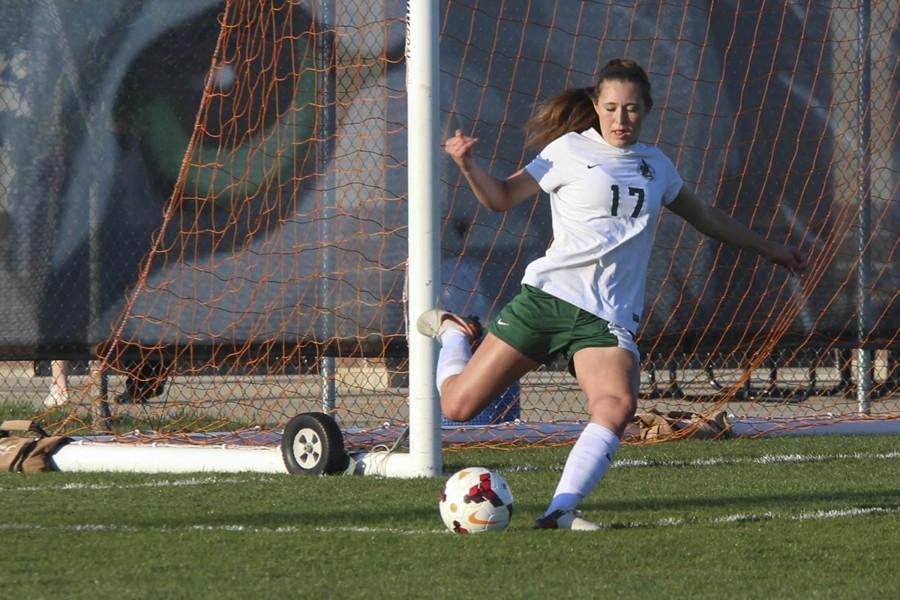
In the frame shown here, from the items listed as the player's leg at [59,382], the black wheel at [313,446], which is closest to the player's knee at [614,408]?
the black wheel at [313,446]

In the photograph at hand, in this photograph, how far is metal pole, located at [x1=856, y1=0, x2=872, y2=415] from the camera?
10.6m

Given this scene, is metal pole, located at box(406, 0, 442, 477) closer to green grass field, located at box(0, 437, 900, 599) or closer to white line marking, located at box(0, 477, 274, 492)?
green grass field, located at box(0, 437, 900, 599)

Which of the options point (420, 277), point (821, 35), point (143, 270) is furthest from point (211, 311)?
point (821, 35)

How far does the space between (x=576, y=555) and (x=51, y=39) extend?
6.40 metres

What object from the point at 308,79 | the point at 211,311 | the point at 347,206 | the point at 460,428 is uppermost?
the point at 308,79

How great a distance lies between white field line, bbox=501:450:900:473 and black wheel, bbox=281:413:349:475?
34.8 inches

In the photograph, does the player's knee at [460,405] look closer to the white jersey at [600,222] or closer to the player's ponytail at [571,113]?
the white jersey at [600,222]

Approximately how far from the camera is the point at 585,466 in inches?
210

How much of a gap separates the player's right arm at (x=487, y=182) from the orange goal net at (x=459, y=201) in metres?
3.22

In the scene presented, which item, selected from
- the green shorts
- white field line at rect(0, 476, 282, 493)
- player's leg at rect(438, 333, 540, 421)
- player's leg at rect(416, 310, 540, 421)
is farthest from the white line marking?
the green shorts

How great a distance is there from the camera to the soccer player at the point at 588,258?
5.55m

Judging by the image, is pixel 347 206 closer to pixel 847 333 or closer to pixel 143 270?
pixel 143 270

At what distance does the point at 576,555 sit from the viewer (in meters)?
4.82

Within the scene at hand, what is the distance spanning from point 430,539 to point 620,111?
5.69 ft
